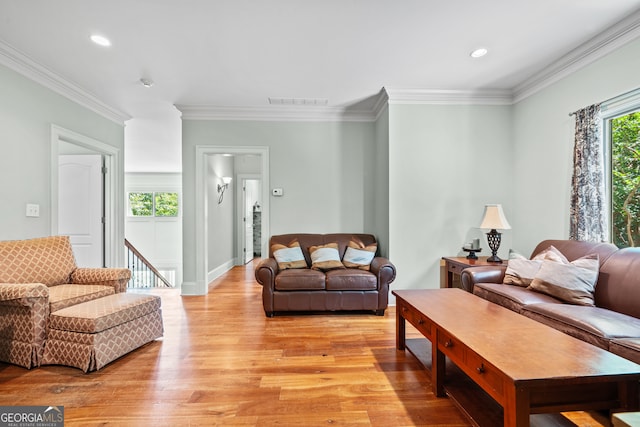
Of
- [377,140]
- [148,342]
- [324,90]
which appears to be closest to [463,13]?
[324,90]

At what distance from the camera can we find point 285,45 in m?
2.79

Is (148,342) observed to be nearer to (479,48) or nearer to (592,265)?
(592,265)

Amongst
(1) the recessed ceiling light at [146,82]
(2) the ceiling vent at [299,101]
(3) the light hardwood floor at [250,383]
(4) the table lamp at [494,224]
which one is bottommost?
(3) the light hardwood floor at [250,383]

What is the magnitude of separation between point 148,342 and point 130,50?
9.03 feet

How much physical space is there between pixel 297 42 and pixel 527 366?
2.88 m

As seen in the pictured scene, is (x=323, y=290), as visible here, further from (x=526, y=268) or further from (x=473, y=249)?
(x=526, y=268)

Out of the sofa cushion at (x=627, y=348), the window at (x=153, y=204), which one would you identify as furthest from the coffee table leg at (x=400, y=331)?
the window at (x=153, y=204)

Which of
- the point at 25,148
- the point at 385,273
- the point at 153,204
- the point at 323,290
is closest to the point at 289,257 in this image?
the point at 323,290

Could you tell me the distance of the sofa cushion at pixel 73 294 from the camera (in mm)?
2396

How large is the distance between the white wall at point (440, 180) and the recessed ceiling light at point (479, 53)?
3.06 ft

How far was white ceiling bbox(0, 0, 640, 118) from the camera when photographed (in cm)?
229

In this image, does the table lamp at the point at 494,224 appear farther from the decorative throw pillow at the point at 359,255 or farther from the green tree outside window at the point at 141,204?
the green tree outside window at the point at 141,204

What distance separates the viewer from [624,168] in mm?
2701

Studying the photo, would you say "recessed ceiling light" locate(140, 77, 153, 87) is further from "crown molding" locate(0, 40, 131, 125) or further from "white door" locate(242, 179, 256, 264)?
"white door" locate(242, 179, 256, 264)
